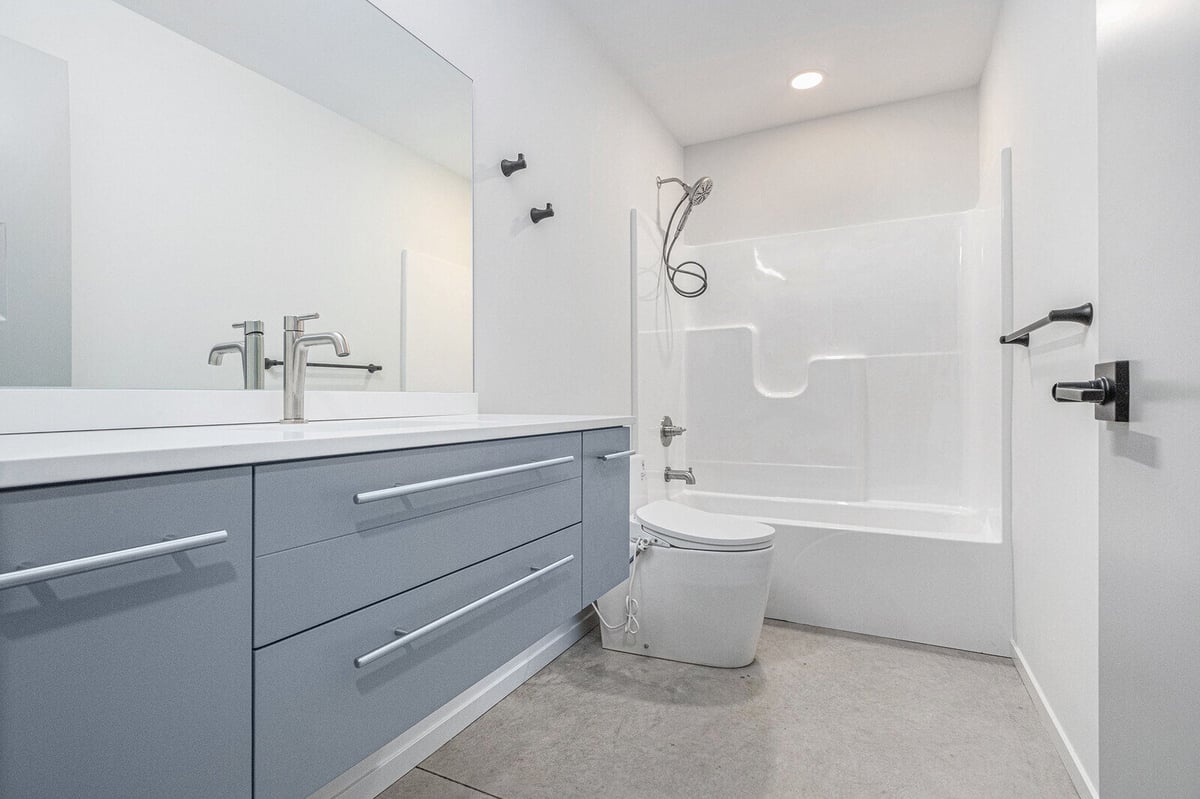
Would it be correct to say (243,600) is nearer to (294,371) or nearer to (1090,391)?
(294,371)

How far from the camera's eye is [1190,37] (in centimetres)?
59

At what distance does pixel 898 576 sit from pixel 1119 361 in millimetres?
1831

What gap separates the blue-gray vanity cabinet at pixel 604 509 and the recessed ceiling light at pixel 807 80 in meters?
2.22

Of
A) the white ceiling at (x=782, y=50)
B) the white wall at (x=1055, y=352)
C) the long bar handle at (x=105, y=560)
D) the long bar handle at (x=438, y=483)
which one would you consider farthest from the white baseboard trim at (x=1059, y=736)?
the white ceiling at (x=782, y=50)

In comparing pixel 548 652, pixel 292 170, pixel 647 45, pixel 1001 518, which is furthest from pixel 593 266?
pixel 1001 518

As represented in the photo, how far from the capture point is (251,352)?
1194 millimetres

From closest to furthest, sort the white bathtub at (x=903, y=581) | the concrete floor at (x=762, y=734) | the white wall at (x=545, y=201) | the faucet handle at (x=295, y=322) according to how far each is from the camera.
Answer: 1. the faucet handle at (x=295, y=322)
2. the concrete floor at (x=762, y=734)
3. the white wall at (x=545, y=201)
4. the white bathtub at (x=903, y=581)

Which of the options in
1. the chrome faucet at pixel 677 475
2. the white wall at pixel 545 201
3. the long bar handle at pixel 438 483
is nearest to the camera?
the long bar handle at pixel 438 483

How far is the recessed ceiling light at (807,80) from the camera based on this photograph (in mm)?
2791

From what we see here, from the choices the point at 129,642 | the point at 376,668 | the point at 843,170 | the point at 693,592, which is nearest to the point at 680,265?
the point at 843,170

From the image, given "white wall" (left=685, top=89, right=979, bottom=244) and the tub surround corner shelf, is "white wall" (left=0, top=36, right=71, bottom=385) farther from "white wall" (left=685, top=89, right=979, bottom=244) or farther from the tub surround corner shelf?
"white wall" (left=685, top=89, right=979, bottom=244)

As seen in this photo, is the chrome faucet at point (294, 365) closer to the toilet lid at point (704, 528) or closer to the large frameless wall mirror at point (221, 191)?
the large frameless wall mirror at point (221, 191)

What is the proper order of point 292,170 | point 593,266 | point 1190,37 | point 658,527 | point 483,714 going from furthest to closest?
point 593,266 → point 658,527 → point 483,714 → point 292,170 → point 1190,37

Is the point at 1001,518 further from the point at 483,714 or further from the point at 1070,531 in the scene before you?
the point at 483,714
